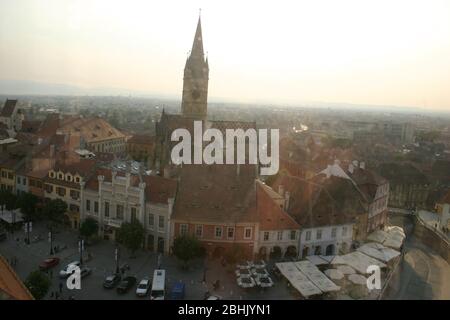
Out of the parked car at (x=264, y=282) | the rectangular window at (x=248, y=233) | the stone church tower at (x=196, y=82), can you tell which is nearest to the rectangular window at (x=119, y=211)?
the rectangular window at (x=248, y=233)

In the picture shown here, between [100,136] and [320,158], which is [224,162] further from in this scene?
[100,136]

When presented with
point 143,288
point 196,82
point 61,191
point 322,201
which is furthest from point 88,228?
point 196,82

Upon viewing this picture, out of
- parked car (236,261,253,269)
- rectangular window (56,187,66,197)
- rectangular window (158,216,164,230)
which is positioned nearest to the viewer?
parked car (236,261,253,269)

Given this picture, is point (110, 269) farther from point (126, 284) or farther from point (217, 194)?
point (217, 194)

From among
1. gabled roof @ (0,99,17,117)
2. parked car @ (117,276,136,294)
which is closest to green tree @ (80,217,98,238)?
parked car @ (117,276,136,294)

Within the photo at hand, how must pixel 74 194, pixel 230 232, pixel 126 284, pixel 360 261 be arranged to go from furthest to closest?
1. pixel 74 194
2. pixel 230 232
3. pixel 360 261
4. pixel 126 284

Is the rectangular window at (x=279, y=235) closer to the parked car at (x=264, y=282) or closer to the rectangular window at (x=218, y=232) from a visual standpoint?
the rectangular window at (x=218, y=232)

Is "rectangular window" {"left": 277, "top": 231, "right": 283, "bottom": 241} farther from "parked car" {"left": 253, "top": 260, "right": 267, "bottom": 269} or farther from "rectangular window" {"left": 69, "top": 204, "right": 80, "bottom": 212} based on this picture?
"rectangular window" {"left": 69, "top": 204, "right": 80, "bottom": 212}
